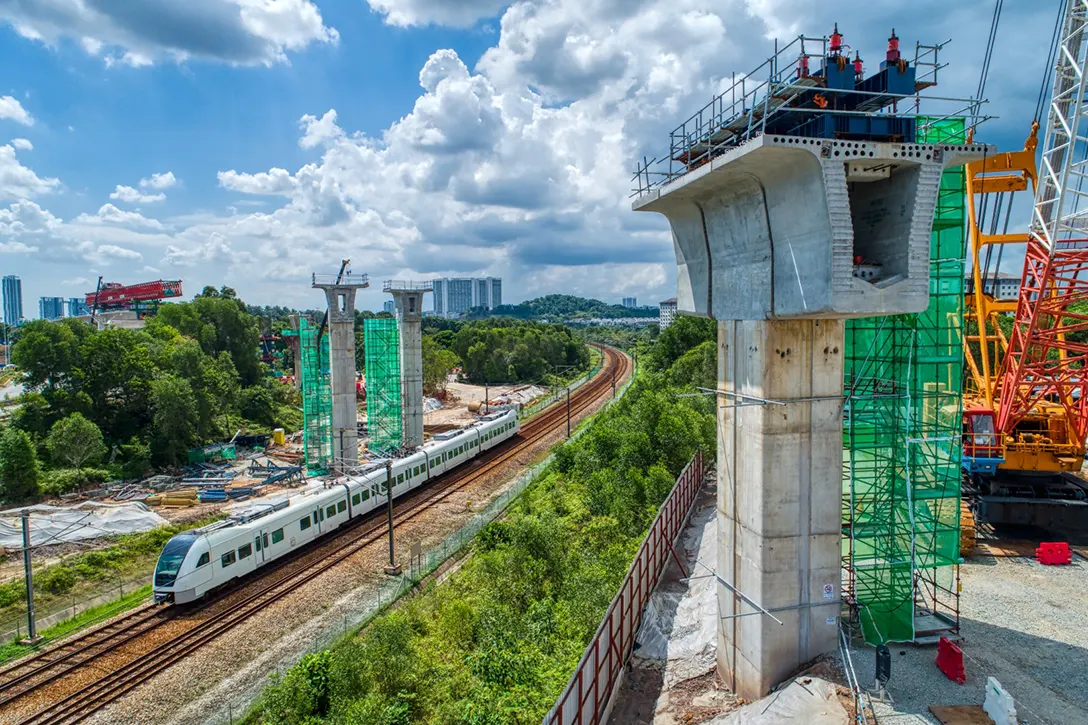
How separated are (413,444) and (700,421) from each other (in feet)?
63.0

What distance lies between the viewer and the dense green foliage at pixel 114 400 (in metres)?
36.2

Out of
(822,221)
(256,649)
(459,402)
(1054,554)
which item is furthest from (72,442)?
(1054,554)

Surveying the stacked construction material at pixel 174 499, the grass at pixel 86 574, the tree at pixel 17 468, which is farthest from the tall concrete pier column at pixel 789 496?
the tree at pixel 17 468

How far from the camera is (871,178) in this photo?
1152 cm

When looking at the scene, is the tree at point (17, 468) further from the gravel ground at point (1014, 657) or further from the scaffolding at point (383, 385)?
the gravel ground at point (1014, 657)

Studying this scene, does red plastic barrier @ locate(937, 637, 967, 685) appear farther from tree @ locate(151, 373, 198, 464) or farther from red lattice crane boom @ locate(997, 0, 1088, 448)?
tree @ locate(151, 373, 198, 464)

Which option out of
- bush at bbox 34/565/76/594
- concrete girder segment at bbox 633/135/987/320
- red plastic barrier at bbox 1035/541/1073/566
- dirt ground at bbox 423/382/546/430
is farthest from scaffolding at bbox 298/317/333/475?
red plastic barrier at bbox 1035/541/1073/566

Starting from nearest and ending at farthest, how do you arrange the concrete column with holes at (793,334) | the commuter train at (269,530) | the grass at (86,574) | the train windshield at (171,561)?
the concrete column with holes at (793,334) → the train windshield at (171,561) → the commuter train at (269,530) → the grass at (86,574)

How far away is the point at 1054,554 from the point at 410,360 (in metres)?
32.5

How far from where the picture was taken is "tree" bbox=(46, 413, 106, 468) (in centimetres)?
3528

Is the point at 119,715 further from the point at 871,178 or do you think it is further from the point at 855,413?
the point at 871,178

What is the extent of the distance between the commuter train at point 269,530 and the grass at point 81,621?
77.9 inches

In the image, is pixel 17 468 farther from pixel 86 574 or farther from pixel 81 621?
pixel 81 621

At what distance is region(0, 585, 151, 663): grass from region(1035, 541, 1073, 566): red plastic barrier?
2866 cm
